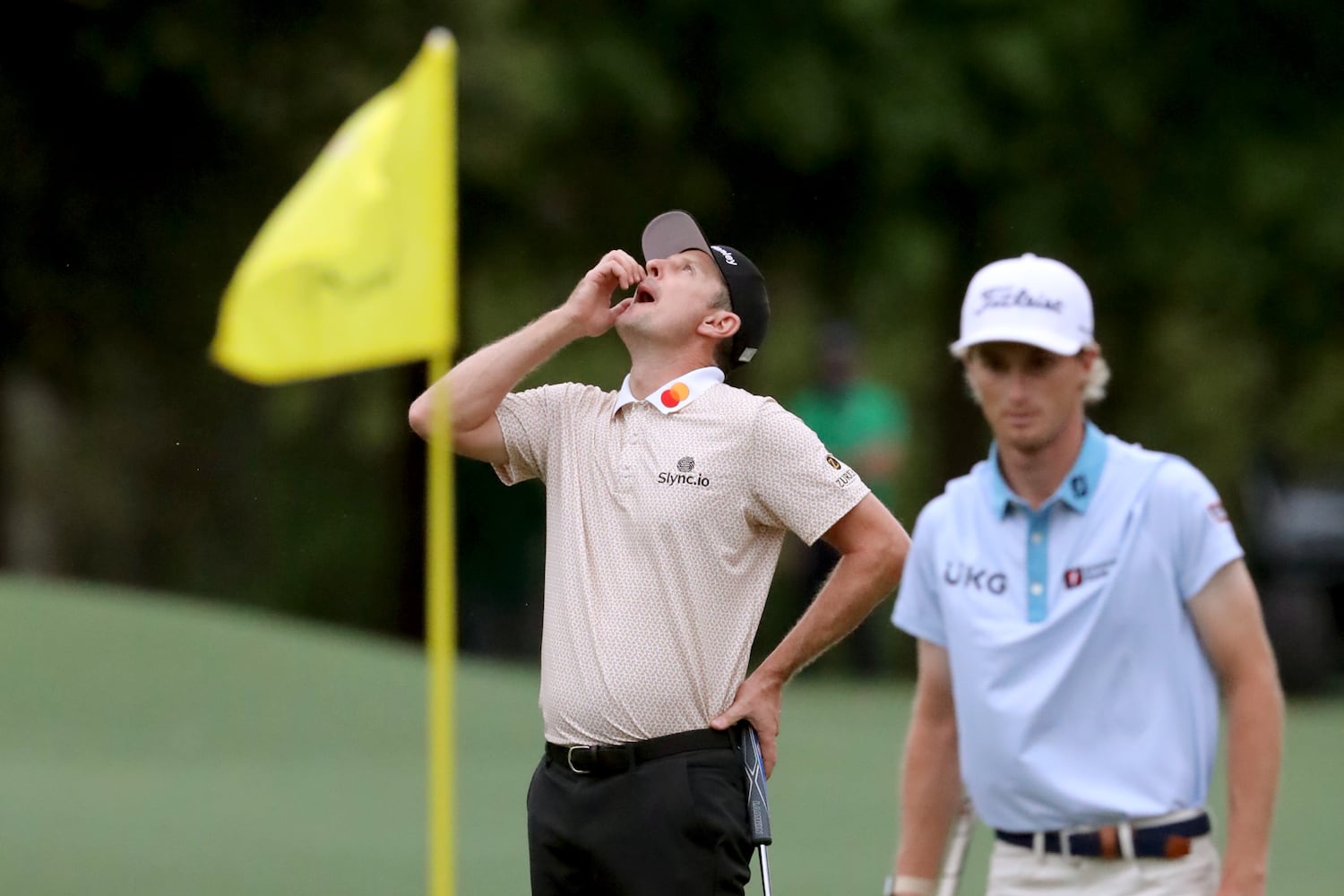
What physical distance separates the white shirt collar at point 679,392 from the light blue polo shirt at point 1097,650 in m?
1.20

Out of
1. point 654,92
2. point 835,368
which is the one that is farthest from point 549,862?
point 654,92

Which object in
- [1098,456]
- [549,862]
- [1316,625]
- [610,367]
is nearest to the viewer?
[1098,456]

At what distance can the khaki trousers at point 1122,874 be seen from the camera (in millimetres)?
4133

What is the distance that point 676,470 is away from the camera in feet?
17.0

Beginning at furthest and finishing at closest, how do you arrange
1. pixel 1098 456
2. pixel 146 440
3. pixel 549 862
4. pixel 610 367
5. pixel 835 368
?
pixel 146 440, pixel 610 367, pixel 835 368, pixel 549 862, pixel 1098 456

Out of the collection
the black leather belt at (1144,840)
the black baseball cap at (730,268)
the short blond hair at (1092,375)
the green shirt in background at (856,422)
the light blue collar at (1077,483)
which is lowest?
the black leather belt at (1144,840)

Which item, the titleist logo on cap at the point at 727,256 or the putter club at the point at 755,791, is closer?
the putter club at the point at 755,791

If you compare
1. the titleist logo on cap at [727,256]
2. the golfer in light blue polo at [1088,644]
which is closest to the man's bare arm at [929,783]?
the golfer in light blue polo at [1088,644]

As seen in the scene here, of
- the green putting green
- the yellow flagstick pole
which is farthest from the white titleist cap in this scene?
the green putting green

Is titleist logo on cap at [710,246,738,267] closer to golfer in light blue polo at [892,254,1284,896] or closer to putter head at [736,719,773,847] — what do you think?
putter head at [736,719,773,847]

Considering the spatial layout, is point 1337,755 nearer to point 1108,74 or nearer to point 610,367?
point 1108,74

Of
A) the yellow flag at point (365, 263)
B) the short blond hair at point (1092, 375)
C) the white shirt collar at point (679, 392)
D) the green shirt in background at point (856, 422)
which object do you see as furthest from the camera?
the green shirt in background at point (856, 422)

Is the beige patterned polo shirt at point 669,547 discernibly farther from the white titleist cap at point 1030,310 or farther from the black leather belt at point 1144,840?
the black leather belt at point 1144,840

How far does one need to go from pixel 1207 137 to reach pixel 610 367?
6.86m
